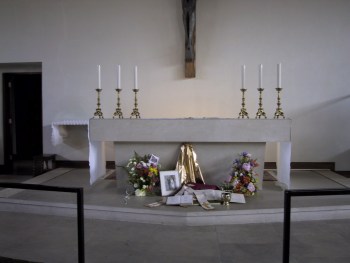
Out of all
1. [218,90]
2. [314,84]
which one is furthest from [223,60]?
[314,84]

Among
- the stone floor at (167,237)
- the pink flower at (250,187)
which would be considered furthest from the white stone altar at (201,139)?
the stone floor at (167,237)

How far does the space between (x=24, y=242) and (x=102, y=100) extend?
3.28m

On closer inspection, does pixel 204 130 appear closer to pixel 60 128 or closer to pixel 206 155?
pixel 206 155

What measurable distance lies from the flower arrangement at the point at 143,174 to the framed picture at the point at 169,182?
10 centimetres

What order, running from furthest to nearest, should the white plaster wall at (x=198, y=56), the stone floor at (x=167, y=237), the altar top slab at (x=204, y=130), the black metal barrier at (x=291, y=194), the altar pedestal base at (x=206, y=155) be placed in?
1. the white plaster wall at (x=198, y=56)
2. the altar pedestal base at (x=206, y=155)
3. the altar top slab at (x=204, y=130)
4. the stone floor at (x=167, y=237)
5. the black metal barrier at (x=291, y=194)

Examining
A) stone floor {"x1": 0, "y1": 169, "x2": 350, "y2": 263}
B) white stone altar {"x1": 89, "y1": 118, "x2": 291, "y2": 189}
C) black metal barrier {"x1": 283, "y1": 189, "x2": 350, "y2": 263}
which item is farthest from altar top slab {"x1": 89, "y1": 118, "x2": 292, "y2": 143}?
black metal barrier {"x1": 283, "y1": 189, "x2": 350, "y2": 263}

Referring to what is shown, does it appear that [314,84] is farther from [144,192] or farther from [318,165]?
[144,192]

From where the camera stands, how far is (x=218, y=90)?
5730 mm

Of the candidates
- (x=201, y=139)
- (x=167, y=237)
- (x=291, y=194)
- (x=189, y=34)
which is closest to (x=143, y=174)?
(x=201, y=139)

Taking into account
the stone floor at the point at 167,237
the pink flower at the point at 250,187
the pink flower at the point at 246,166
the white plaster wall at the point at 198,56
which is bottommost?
the stone floor at the point at 167,237

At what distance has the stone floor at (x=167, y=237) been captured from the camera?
273 centimetres

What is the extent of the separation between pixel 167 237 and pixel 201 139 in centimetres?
130

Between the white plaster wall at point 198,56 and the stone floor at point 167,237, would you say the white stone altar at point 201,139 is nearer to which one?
the stone floor at point 167,237

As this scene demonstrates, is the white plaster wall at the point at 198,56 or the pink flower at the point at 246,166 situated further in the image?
the white plaster wall at the point at 198,56
